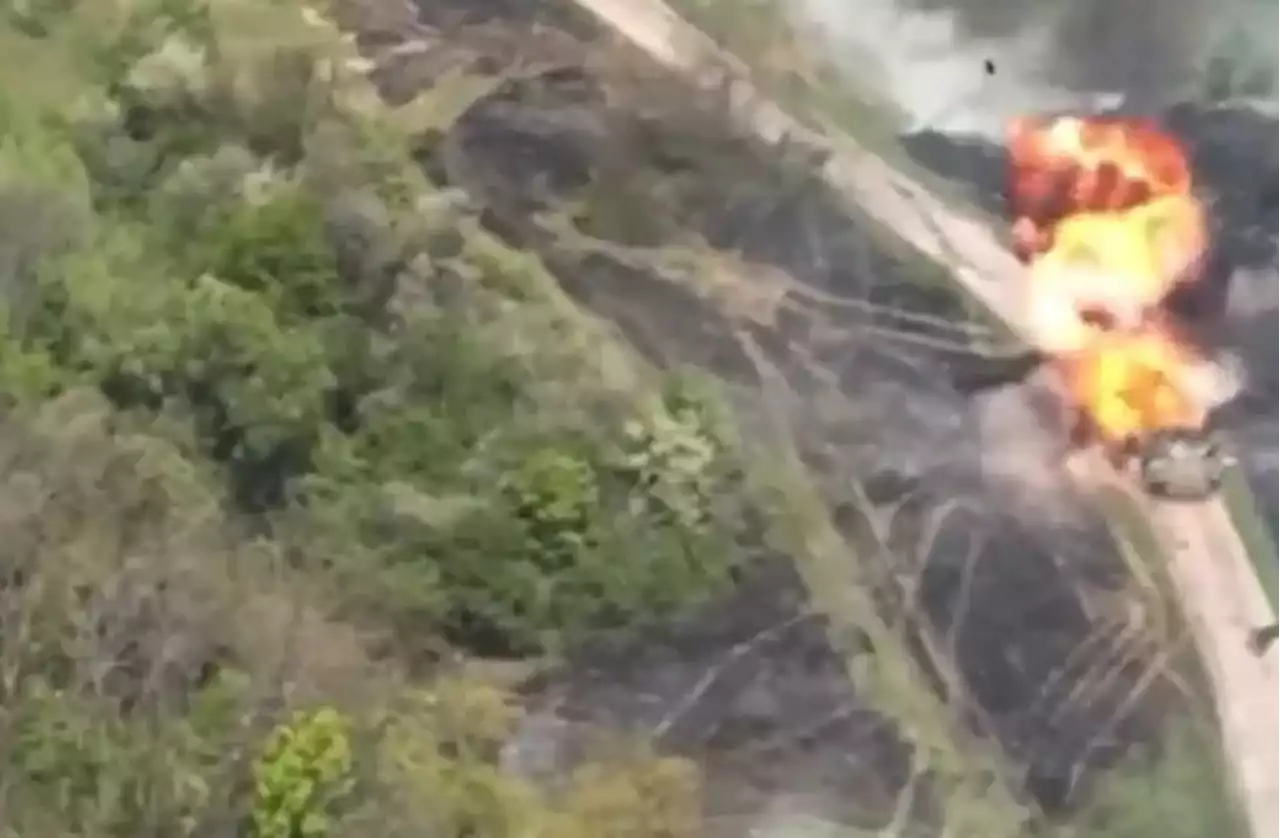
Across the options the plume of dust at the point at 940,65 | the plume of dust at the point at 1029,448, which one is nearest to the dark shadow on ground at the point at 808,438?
the plume of dust at the point at 1029,448

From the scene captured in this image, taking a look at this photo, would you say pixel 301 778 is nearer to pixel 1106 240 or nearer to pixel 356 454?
pixel 356 454

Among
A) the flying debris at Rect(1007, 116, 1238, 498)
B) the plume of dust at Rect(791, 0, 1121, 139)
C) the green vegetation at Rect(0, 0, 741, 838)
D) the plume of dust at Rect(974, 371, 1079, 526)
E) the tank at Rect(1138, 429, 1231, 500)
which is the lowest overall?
the green vegetation at Rect(0, 0, 741, 838)

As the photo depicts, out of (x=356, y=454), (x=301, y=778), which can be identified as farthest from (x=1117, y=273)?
(x=301, y=778)

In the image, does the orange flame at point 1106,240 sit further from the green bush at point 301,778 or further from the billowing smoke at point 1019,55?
the green bush at point 301,778

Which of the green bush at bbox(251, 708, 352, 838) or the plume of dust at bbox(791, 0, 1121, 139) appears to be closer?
the green bush at bbox(251, 708, 352, 838)

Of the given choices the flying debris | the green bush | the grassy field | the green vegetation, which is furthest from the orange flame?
the green bush

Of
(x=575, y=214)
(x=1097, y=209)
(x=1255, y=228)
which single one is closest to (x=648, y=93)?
(x=575, y=214)

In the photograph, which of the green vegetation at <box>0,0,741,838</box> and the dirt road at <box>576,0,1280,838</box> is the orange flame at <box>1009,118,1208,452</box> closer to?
the dirt road at <box>576,0,1280,838</box>

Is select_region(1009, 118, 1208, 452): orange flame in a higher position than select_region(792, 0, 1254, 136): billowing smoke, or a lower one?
lower

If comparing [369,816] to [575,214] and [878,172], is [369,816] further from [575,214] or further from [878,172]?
[878,172]
